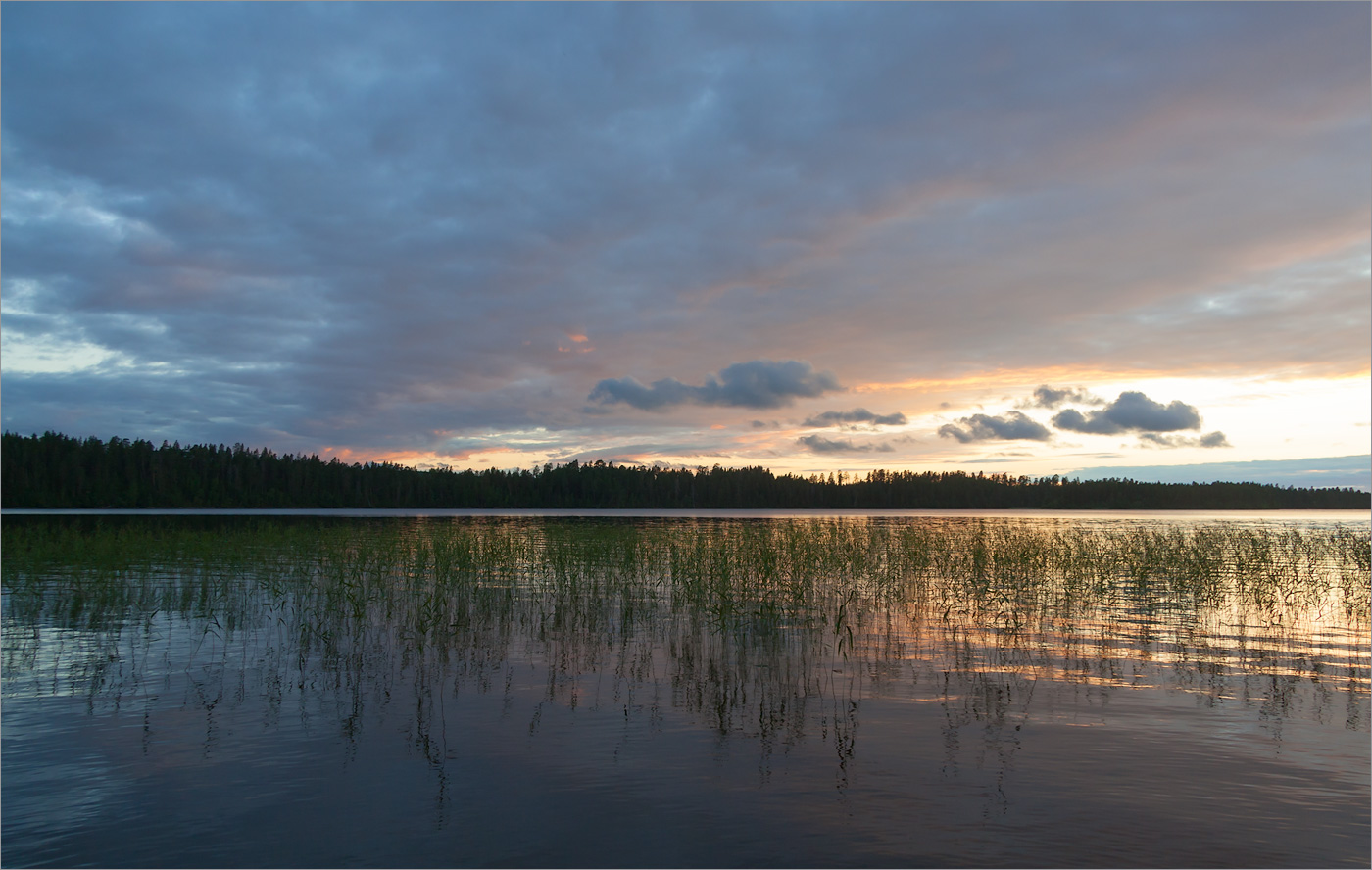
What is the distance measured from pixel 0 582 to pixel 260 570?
7738 mm

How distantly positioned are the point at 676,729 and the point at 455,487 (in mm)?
170729

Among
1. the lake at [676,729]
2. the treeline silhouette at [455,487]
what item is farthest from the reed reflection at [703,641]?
the treeline silhouette at [455,487]

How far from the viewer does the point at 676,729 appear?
11141 mm

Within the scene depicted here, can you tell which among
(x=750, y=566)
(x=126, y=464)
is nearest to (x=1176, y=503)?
(x=750, y=566)

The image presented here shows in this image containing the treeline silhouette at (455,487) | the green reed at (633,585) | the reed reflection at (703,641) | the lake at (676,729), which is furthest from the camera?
the treeline silhouette at (455,487)

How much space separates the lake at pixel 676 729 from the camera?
791cm

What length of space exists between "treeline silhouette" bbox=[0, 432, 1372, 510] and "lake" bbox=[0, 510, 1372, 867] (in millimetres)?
155192

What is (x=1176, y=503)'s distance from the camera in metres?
192

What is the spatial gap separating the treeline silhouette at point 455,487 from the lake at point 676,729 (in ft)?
509

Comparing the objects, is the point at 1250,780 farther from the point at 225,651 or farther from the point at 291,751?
Result: the point at 225,651

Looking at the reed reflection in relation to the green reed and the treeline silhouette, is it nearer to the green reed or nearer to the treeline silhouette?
the green reed

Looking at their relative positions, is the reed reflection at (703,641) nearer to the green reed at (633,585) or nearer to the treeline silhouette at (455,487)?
the green reed at (633,585)

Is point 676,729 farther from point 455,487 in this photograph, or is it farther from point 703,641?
point 455,487

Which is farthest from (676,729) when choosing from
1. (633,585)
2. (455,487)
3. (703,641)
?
(455,487)
